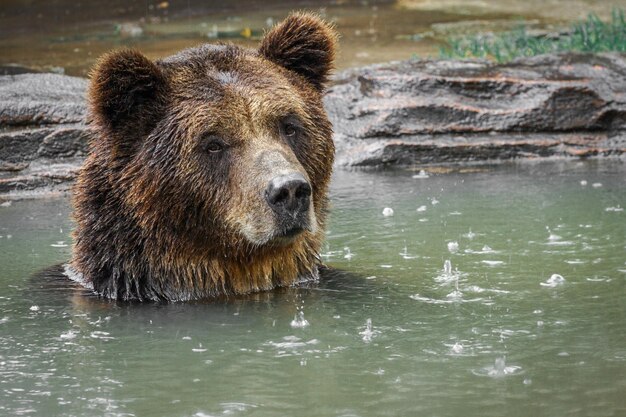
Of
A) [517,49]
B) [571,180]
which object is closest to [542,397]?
[571,180]

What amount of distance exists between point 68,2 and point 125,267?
1594 centimetres

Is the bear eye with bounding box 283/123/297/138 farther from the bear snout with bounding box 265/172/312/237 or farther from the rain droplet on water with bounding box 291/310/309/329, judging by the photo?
the rain droplet on water with bounding box 291/310/309/329

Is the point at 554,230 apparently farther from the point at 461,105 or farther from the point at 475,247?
the point at 461,105

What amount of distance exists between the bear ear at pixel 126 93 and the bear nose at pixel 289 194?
939mm

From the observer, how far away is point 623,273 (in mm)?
6438

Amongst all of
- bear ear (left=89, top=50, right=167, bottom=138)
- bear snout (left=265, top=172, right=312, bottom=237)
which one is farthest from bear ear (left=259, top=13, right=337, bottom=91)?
bear snout (left=265, top=172, right=312, bottom=237)

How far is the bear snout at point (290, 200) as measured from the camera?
18.0ft

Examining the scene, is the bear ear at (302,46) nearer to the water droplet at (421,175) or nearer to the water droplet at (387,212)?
the water droplet at (387,212)

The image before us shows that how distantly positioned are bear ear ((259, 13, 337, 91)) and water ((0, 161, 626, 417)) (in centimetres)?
124

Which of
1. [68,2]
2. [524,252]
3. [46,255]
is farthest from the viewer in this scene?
[68,2]

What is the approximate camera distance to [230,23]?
19031 mm

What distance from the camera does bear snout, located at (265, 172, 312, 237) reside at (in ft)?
18.0

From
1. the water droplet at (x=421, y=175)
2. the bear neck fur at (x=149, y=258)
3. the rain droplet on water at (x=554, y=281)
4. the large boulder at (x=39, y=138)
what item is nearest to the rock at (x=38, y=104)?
the large boulder at (x=39, y=138)

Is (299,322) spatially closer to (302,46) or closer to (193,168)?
(193,168)
